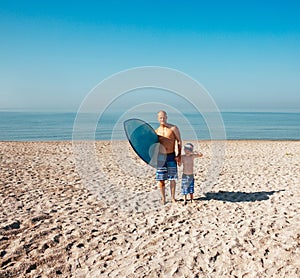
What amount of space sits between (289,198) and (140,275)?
15.4 ft

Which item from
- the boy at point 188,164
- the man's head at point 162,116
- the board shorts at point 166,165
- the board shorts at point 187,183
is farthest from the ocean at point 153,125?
the board shorts at point 187,183

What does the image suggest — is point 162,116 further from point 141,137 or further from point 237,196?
point 237,196

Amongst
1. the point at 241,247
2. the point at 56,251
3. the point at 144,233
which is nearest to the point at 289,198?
the point at 241,247

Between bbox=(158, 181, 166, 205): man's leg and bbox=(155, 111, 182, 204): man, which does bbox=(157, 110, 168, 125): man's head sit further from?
bbox=(158, 181, 166, 205): man's leg

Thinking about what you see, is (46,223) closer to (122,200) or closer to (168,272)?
(122,200)

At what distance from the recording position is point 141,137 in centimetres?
670

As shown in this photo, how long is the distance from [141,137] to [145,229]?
74.2 inches

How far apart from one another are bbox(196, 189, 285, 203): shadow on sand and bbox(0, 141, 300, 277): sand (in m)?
0.02

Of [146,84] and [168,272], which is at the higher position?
[146,84]

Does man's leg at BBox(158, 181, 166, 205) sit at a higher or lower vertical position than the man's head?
lower

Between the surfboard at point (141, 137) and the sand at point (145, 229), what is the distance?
1.36 metres

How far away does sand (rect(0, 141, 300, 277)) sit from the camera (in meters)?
4.54

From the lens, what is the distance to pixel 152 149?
6.78 metres

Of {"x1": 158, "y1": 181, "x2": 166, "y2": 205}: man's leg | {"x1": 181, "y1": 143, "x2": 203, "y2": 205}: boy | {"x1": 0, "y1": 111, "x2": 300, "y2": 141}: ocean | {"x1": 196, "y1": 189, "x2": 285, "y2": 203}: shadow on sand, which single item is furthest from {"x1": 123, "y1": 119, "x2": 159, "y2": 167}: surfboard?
{"x1": 196, "y1": 189, "x2": 285, "y2": 203}: shadow on sand
